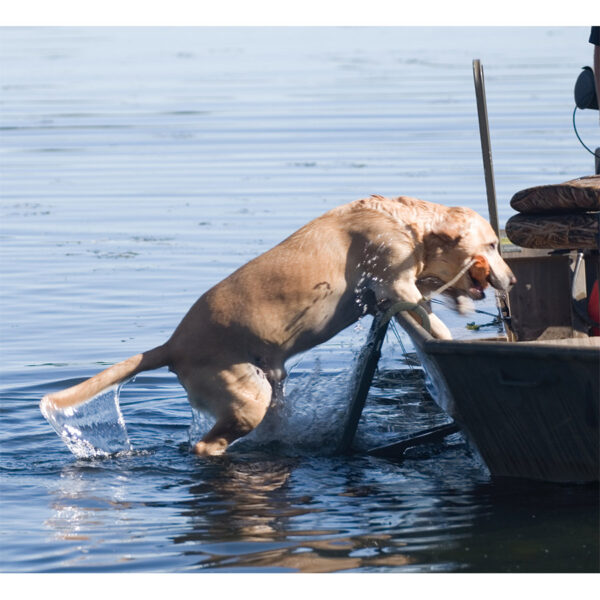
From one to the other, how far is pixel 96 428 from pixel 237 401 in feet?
3.70

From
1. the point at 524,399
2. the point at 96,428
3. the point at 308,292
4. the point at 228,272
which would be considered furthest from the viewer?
the point at 228,272

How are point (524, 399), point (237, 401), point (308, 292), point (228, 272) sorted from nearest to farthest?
point (524, 399), point (308, 292), point (237, 401), point (228, 272)

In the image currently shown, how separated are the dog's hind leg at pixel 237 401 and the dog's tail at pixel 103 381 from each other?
0.35 meters

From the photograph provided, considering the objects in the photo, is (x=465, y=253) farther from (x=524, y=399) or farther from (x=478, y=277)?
(x=524, y=399)

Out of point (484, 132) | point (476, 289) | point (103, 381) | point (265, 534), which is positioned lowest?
point (265, 534)

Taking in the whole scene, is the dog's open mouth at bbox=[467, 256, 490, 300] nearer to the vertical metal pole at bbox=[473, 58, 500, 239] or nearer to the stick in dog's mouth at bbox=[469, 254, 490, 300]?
the stick in dog's mouth at bbox=[469, 254, 490, 300]

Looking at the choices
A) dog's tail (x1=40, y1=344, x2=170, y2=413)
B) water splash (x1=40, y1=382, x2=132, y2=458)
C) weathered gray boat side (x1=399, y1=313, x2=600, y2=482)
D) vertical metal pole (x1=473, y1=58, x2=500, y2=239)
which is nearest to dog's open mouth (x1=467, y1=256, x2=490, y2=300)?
weathered gray boat side (x1=399, y1=313, x2=600, y2=482)

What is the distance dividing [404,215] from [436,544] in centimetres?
198

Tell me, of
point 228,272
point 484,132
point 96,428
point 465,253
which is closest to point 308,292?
point 465,253

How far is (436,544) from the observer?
625 centimetres

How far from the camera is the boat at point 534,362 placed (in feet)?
20.4

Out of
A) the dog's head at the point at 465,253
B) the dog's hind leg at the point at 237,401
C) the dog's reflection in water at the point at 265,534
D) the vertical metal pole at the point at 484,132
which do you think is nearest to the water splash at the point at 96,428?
the dog's hind leg at the point at 237,401

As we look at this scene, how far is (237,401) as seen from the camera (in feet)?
24.1

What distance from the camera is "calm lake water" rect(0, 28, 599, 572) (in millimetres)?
6430
